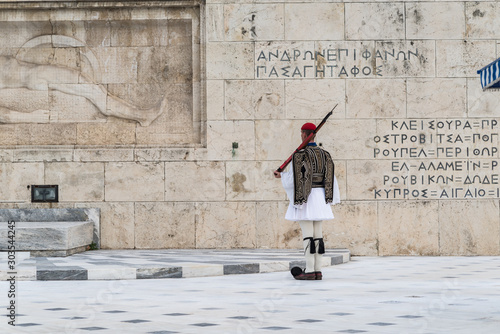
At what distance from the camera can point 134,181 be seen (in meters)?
15.1

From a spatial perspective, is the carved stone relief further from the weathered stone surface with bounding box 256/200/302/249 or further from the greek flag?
the greek flag

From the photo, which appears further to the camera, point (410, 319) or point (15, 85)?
point (15, 85)

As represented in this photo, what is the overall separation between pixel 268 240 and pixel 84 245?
304 cm

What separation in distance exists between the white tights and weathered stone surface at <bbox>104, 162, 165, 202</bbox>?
4.77 m

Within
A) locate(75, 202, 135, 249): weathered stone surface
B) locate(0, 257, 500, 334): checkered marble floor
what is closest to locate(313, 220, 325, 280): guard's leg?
locate(0, 257, 500, 334): checkered marble floor

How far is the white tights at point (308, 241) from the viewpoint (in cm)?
1070

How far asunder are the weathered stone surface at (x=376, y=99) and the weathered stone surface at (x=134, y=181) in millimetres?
3412

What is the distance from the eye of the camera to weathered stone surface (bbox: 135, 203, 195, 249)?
1502 centimetres

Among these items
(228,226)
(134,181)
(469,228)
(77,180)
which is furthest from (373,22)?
(77,180)

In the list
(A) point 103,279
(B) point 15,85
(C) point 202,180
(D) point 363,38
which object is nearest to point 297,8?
(D) point 363,38

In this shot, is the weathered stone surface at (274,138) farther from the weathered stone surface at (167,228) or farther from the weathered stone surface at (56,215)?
the weathered stone surface at (56,215)

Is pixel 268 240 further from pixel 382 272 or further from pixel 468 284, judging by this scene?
pixel 468 284

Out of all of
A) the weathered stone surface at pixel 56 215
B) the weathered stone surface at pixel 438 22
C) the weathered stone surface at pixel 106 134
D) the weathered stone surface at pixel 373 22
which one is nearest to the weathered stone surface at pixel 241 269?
the weathered stone surface at pixel 56 215

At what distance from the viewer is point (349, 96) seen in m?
15.1
